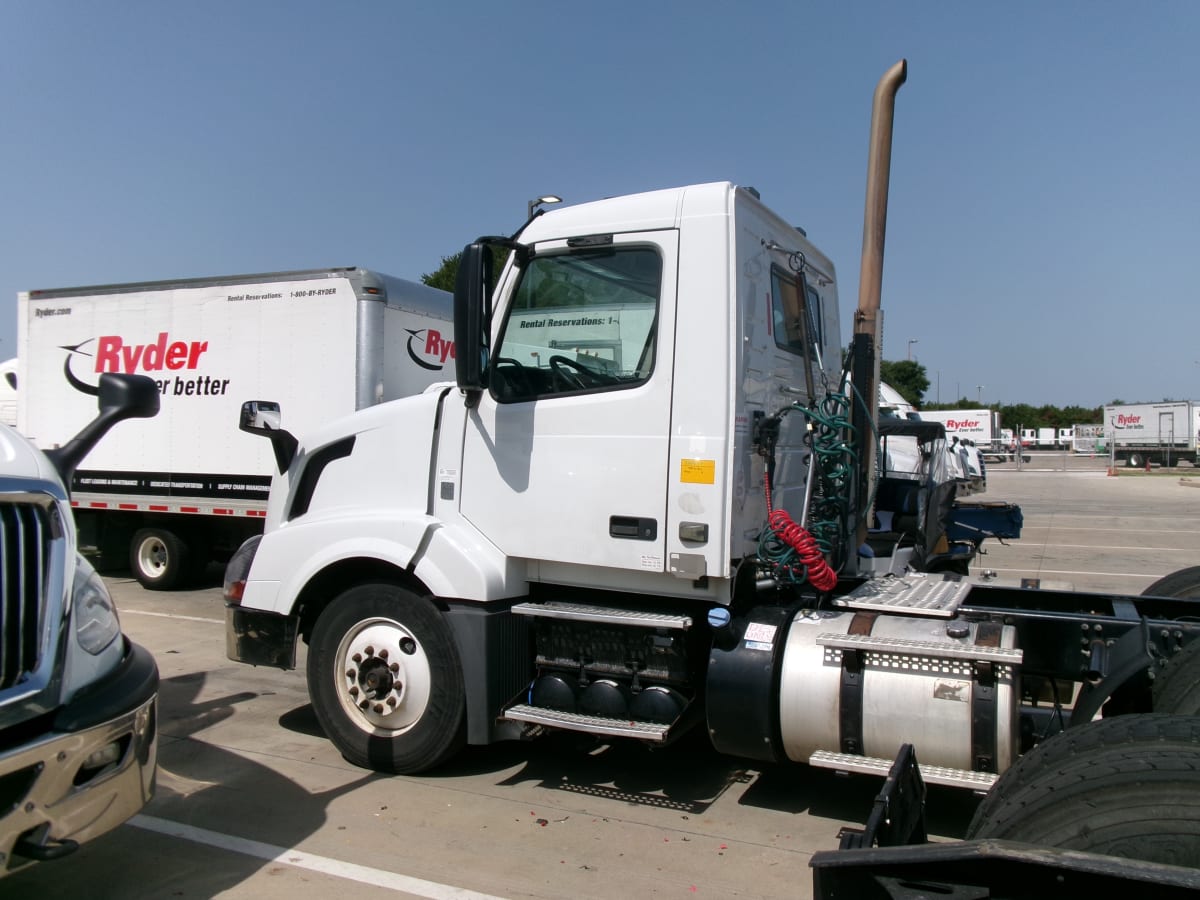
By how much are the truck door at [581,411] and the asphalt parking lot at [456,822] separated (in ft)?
4.27

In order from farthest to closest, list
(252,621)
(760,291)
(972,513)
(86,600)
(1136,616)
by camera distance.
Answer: (972,513)
(252,621)
(760,291)
(1136,616)
(86,600)

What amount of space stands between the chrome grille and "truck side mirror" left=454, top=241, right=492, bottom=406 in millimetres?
1992

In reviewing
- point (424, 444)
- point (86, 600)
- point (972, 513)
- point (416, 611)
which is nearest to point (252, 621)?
point (416, 611)

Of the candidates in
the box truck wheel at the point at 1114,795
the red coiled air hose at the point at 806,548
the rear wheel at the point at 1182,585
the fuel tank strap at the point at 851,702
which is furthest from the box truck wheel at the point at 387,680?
the rear wheel at the point at 1182,585

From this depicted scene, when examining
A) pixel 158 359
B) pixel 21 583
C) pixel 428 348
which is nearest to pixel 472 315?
pixel 21 583

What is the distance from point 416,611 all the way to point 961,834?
9.61ft

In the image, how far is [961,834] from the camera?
4.45m

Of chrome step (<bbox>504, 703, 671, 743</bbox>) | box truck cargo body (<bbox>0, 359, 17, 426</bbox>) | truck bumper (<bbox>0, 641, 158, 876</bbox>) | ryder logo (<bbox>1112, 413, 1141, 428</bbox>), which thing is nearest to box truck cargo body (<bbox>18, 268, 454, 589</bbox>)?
box truck cargo body (<bbox>0, 359, 17, 426</bbox>)

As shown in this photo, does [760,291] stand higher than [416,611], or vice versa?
[760,291]

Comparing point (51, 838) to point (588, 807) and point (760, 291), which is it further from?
point (760, 291)

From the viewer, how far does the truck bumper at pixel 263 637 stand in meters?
5.36

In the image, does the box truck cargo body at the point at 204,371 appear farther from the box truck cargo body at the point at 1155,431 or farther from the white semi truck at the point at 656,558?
the box truck cargo body at the point at 1155,431

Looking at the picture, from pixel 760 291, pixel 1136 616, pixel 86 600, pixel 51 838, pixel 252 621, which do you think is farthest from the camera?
pixel 252 621

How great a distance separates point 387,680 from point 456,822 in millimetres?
875
